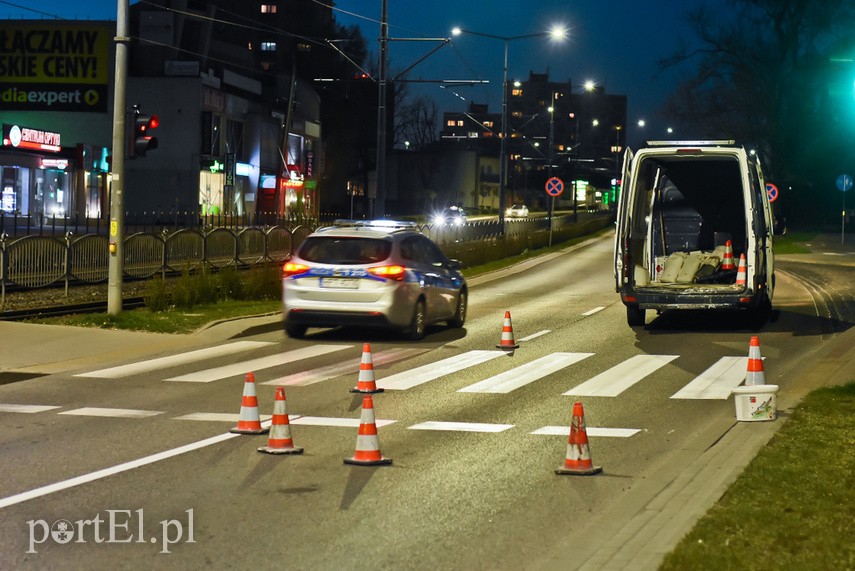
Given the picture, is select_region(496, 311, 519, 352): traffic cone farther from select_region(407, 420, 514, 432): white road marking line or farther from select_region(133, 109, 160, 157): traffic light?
select_region(133, 109, 160, 157): traffic light

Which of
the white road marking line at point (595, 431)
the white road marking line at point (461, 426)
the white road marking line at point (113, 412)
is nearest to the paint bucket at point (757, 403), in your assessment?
the white road marking line at point (595, 431)

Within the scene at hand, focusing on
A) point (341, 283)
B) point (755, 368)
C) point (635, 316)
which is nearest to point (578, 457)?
point (755, 368)

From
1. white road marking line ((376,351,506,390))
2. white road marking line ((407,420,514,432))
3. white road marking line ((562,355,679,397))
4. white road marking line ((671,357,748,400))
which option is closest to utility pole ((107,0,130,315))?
white road marking line ((376,351,506,390))

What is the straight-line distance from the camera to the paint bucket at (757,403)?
11.4 meters

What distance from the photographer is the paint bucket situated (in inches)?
449

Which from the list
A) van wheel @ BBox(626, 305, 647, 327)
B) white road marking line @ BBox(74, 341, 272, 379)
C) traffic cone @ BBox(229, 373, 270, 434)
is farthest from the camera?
van wheel @ BBox(626, 305, 647, 327)

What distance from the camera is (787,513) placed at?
7.64 metres

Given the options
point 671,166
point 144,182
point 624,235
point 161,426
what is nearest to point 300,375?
point 161,426

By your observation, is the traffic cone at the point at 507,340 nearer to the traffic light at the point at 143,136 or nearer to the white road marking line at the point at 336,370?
the white road marking line at the point at 336,370

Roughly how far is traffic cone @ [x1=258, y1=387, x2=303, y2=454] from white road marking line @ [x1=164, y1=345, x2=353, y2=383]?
4.48m

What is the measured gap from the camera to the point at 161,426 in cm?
1127

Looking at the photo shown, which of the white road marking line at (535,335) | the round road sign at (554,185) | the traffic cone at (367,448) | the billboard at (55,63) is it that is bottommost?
the white road marking line at (535,335)

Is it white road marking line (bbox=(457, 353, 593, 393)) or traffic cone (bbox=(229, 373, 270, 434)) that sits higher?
traffic cone (bbox=(229, 373, 270, 434))

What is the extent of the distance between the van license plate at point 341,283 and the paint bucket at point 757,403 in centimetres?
779
